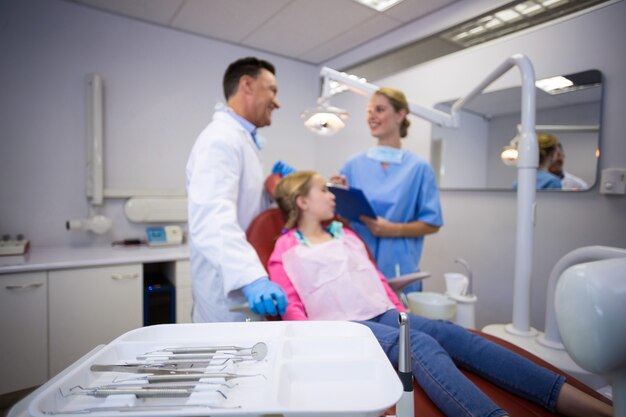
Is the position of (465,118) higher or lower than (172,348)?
higher

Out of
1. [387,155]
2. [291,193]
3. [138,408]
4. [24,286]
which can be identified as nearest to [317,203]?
[291,193]

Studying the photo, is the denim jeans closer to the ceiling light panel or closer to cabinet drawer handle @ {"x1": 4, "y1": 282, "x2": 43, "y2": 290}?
cabinet drawer handle @ {"x1": 4, "y1": 282, "x2": 43, "y2": 290}

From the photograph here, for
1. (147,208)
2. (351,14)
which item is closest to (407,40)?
(351,14)

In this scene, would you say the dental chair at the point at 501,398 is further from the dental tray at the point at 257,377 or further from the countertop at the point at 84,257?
the countertop at the point at 84,257

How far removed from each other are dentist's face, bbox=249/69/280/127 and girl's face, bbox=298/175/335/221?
0.37 meters

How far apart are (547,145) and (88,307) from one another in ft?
8.72

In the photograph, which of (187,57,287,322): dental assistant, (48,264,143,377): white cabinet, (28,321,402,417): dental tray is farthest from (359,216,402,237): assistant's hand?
(48,264,143,377): white cabinet

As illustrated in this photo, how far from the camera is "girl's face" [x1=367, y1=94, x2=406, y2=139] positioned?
1.89 metres

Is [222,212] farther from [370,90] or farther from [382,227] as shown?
[370,90]

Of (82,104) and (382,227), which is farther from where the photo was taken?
(82,104)

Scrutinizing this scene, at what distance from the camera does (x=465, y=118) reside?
7.70ft

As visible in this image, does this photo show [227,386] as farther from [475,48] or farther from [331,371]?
[475,48]

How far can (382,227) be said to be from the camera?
177 cm

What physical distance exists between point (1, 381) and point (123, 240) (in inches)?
40.3
